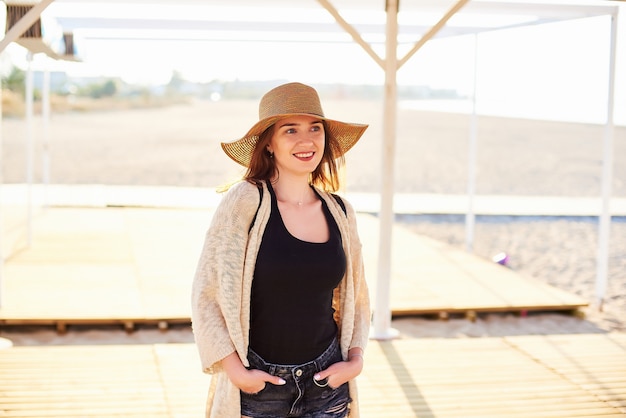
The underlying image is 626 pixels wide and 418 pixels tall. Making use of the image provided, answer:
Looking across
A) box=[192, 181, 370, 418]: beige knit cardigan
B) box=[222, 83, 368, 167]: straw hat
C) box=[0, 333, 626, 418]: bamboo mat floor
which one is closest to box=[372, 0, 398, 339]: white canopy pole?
box=[0, 333, 626, 418]: bamboo mat floor

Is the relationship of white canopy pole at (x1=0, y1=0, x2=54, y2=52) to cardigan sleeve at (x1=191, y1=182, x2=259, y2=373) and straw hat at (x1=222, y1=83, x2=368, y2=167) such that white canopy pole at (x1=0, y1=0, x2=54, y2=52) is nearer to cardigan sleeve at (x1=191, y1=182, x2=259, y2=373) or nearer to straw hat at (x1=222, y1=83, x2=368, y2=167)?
straw hat at (x1=222, y1=83, x2=368, y2=167)

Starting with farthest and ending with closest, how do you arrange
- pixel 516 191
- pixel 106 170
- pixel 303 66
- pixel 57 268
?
pixel 303 66
pixel 106 170
pixel 516 191
pixel 57 268

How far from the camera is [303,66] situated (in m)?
38.2

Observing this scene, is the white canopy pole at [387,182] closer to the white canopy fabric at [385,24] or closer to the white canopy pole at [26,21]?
the white canopy fabric at [385,24]

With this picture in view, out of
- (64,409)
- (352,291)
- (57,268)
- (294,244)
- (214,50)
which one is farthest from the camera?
(214,50)

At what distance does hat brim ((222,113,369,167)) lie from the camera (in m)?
2.17

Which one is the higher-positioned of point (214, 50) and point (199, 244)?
point (214, 50)

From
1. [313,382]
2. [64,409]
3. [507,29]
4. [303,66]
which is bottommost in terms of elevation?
[64,409]

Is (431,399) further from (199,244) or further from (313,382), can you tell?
(199,244)

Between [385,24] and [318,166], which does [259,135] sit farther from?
[385,24]

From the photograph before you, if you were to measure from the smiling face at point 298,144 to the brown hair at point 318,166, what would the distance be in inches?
1.1

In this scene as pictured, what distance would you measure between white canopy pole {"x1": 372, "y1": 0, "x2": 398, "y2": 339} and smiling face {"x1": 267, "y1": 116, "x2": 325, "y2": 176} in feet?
9.18

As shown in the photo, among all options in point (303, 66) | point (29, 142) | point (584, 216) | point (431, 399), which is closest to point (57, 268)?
point (29, 142)

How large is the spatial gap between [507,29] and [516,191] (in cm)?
1082
